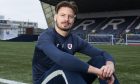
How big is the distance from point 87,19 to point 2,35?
12196mm

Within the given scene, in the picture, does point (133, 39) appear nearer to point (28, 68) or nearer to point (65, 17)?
point (28, 68)

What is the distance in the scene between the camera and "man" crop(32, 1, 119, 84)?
3.68 m

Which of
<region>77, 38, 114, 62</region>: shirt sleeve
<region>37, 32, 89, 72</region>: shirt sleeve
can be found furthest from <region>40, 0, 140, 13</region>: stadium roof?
<region>37, 32, 89, 72</region>: shirt sleeve

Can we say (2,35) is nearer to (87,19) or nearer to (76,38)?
(87,19)

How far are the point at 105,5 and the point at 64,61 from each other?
45981 millimetres

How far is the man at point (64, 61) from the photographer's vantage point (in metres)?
3.68

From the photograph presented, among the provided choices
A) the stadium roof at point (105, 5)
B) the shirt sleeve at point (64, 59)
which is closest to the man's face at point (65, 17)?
the shirt sleeve at point (64, 59)

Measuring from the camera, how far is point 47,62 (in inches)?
156

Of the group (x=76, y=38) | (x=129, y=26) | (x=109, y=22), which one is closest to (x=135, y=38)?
(x=129, y=26)

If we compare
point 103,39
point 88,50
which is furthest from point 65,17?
point 103,39

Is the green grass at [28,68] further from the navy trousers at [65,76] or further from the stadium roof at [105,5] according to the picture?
the stadium roof at [105,5]

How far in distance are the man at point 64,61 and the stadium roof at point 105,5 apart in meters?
42.5

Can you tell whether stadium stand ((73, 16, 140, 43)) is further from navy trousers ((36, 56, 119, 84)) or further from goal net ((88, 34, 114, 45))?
navy trousers ((36, 56, 119, 84))

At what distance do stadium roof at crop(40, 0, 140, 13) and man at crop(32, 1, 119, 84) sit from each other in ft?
139
